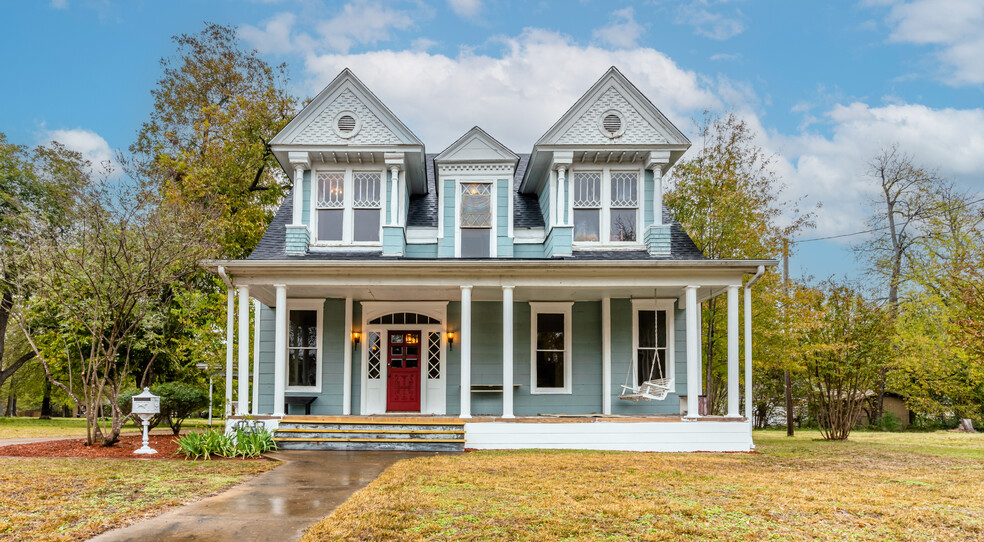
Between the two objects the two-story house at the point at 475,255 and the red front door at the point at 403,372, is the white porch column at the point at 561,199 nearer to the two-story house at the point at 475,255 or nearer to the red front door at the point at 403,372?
the two-story house at the point at 475,255

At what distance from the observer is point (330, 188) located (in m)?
14.7

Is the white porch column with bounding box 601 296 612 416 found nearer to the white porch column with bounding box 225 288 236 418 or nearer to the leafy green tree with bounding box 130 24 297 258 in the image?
the white porch column with bounding box 225 288 236 418

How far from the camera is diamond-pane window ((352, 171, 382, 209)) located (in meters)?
14.7

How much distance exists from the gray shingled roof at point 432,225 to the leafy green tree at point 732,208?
2.54 meters

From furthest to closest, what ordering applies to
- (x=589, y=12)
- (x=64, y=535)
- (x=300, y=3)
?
(x=300, y=3), (x=589, y=12), (x=64, y=535)

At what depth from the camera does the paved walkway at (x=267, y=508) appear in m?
5.12

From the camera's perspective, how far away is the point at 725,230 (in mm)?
17547

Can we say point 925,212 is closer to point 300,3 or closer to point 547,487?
point 300,3

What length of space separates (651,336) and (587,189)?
346 cm

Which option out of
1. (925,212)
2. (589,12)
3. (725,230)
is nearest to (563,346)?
(725,230)

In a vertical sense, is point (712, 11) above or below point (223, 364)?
above

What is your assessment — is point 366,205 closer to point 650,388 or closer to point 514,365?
point 514,365

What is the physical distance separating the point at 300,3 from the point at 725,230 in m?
13.1

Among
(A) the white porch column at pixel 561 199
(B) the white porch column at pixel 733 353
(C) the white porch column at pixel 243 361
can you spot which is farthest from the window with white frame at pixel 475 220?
(B) the white porch column at pixel 733 353
